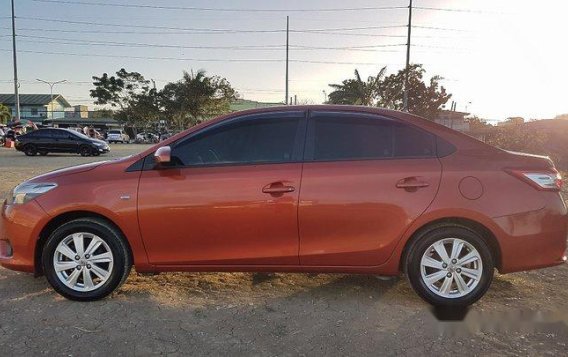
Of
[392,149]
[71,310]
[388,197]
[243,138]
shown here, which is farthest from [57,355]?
Result: [392,149]

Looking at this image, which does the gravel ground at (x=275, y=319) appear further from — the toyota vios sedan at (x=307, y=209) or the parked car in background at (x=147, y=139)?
the parked car in background at (x=147, y=139)

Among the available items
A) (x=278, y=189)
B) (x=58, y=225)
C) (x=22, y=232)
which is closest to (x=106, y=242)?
(x=58, y=225)

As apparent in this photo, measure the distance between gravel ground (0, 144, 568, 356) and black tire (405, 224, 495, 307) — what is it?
0.13 metres

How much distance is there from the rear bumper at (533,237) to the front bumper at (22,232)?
148 inches

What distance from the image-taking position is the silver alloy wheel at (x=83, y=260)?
3947 mm

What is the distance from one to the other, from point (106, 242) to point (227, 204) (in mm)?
1076

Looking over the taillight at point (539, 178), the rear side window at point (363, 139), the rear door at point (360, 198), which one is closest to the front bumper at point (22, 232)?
the rear door at point (360, 198)

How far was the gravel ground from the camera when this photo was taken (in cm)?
324

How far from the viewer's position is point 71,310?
383cm

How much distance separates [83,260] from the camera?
13.0 feet

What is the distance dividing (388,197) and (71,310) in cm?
272

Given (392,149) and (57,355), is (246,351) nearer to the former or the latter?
(57,355)

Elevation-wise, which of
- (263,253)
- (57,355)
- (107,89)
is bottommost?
(57,355)

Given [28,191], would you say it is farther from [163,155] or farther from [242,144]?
[242,144]
